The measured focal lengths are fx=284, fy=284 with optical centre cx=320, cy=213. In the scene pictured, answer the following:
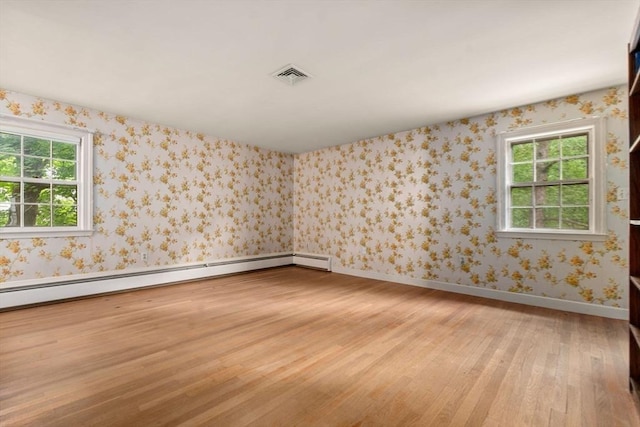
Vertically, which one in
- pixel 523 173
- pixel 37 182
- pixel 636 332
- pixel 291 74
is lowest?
pixel 636 332

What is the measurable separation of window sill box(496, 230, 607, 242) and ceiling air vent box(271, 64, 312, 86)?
3109mm

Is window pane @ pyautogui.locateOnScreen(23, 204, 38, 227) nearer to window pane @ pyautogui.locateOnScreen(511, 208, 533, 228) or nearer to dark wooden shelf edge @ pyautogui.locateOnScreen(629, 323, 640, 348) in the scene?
dark wooden shelf edge @ pyautogui.locateOnScreen(629, 323, 640, 348)

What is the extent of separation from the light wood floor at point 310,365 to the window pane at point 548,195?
130 centimetres

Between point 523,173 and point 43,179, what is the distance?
19.9ft

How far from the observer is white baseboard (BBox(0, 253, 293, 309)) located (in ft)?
10.6

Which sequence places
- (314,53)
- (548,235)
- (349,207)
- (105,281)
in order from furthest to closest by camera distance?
(349,207) → (105,281) → (548,235) → (314,53)

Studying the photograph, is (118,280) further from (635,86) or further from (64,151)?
(635,86)

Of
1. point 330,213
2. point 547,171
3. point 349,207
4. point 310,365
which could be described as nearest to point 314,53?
point 310,365

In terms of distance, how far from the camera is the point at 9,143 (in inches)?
130

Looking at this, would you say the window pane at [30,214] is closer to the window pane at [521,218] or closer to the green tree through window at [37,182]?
the green tree through window at [37,182]

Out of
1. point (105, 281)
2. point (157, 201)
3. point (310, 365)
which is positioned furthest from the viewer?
point (157, 201)

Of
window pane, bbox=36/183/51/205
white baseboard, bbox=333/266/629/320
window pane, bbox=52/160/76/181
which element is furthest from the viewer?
window pane, bbox=52/160/76/181

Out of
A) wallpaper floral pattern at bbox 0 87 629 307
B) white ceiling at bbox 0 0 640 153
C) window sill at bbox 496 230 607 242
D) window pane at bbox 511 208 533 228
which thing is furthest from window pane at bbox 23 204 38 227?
window pane at bbox 511 208 533 228

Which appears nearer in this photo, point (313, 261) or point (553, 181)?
point (553, 181)
